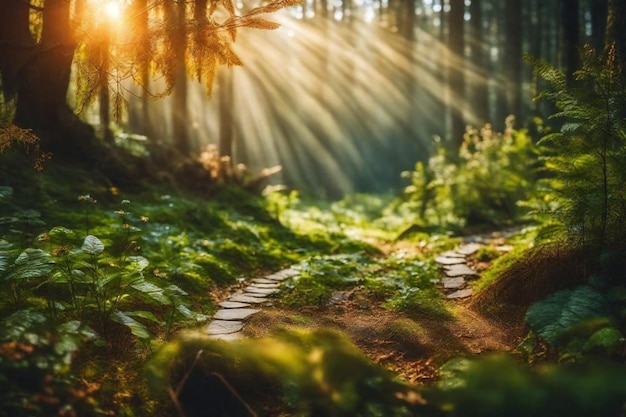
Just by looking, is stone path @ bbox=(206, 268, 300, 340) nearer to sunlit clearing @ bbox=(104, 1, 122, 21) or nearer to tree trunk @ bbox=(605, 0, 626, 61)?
sunlit clearing @ bbox=(104, 1, 122, 21)

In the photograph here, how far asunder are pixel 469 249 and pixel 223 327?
5.53 meters

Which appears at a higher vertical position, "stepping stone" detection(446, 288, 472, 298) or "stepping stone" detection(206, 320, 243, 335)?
"stepping stone" detection(206, 320, 243, 335)

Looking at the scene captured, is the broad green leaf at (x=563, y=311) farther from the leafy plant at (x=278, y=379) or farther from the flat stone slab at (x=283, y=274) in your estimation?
the flat stone slab at (x=283, y=274)

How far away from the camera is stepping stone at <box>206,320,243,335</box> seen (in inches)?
194

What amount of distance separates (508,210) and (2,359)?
11.6 metres

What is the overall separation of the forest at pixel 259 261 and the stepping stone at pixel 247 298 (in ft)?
0.16

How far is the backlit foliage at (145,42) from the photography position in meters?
5.18

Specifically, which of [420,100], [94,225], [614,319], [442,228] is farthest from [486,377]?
[420,100]

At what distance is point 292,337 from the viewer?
10.8ft

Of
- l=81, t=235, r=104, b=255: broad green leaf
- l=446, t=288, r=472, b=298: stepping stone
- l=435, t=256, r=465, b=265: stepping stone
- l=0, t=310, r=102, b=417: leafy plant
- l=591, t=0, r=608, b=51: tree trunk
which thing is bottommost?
l=435, t=256, r=465, b=265: stepping stone

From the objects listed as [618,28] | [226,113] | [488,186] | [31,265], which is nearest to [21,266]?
[31,265]

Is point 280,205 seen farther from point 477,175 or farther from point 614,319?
point 614,319

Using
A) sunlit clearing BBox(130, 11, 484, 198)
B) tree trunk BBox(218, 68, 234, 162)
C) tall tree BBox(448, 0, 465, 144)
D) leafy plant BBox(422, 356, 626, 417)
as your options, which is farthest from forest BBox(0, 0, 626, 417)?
sunlit clearing BBox(130, 11, 484, 198)

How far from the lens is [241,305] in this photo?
6.00 m
